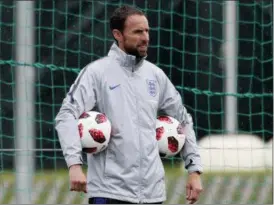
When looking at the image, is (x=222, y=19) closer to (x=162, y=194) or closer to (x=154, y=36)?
(x=154, y=36)

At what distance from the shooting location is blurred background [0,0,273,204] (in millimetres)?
9344

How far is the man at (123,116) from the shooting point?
20.3 feet

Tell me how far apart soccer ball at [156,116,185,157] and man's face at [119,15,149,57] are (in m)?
0.45

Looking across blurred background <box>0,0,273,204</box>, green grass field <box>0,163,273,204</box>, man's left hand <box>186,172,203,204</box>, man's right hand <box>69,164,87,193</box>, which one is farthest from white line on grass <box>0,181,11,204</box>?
man's right hand <box>69,164,87,193</box>

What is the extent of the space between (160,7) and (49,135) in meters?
1.94

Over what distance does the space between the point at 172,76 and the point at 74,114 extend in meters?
4.11

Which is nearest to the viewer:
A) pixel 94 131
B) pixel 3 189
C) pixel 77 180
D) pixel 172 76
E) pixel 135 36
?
pixel 77 180

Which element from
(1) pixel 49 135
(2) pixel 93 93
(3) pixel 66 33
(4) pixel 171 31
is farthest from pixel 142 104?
(1) pixel 49 135

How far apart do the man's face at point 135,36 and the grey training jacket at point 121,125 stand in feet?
0.14

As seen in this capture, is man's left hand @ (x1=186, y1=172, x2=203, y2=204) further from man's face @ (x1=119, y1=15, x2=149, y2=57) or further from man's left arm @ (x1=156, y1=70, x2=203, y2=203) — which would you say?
man's face @ (x1=119, y1=15, x2=149, y2=57)

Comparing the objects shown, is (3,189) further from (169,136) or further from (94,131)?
(94,131)

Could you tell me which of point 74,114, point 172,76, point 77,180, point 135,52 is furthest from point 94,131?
point 172,76

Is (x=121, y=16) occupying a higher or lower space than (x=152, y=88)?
higher

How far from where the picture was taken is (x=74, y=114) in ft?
20.2
